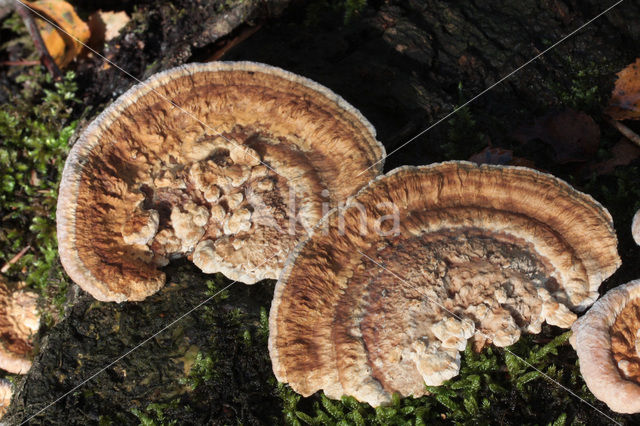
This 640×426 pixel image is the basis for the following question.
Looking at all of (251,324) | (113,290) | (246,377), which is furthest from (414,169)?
(113,290)

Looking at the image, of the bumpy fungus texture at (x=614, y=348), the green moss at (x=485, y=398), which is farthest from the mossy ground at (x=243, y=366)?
the bumpy fungus texture at (x=614, y=348)

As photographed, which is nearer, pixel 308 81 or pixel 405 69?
pixel 308 81

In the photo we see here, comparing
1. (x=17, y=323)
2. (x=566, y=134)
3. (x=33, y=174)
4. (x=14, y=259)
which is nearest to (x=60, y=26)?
(x=33, y=174)

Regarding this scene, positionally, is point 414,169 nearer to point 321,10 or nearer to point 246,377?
point 246,377

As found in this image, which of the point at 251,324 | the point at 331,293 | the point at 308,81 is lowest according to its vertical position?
the point at 251,324

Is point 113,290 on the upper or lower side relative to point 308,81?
lower

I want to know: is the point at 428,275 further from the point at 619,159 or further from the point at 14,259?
the point at 14,259

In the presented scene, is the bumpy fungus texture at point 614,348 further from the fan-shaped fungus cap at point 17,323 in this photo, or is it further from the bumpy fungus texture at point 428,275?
the fan-shaped fungus cap at point 17,323
